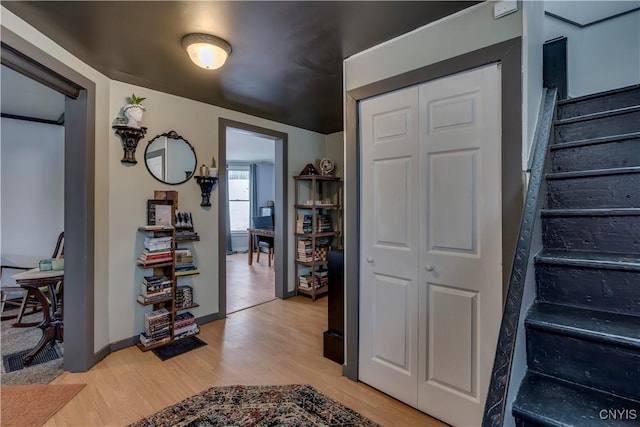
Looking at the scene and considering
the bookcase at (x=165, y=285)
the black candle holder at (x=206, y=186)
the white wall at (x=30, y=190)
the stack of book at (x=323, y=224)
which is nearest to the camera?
the bookcase at (x=165, y=285)

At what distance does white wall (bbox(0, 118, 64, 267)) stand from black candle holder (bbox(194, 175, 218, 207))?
7.42 feet

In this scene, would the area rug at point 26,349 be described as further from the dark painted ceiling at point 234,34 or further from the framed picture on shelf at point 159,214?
the dark painted ceiling at point 234,34

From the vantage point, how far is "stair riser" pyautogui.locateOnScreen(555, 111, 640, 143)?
163 cm

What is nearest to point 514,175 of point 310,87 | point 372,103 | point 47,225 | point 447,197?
point 447,197

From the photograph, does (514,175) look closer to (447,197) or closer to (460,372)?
(447,197)

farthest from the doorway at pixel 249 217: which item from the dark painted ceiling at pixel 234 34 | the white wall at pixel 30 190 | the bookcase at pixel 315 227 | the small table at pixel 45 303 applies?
the white wall at pixel 30 190

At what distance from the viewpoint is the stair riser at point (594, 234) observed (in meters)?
1.21

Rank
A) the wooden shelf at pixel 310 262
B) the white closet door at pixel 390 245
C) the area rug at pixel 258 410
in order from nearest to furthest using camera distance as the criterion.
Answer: the area rug at pixel 258 410 → the white closet door at pixel 390 245 → the wooden shelf at pixel 310 262

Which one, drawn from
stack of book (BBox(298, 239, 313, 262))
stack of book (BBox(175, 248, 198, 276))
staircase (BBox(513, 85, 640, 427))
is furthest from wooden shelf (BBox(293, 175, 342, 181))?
staircase (BBox(513, 85, 640, 427))

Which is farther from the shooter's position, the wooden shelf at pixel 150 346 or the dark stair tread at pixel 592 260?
the wooden shelf at pixel 150 346

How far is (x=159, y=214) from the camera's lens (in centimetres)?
278

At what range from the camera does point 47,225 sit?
3.87 meters

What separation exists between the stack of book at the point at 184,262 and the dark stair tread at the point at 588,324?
2.74 m

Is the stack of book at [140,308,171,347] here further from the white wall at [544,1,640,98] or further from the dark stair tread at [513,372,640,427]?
the white wall at [544,1,640,98]
